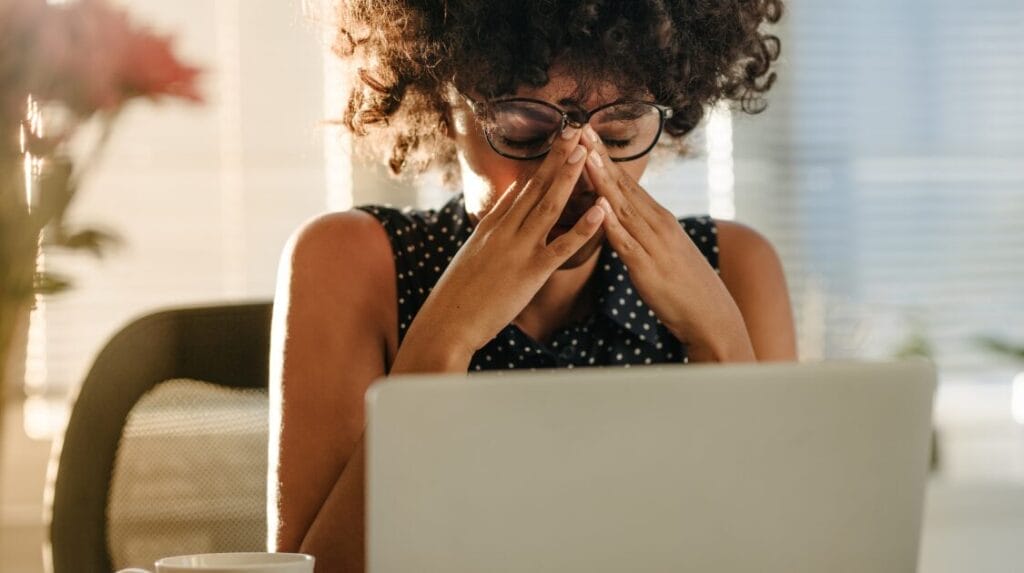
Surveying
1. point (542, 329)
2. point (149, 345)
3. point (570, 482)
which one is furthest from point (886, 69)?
point (570, 482)

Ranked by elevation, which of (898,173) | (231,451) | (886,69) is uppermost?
(886,69)

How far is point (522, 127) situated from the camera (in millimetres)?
1120

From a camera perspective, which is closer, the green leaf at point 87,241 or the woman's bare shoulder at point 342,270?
the green leaf at point 87,241

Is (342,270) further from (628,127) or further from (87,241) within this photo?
(87,241)

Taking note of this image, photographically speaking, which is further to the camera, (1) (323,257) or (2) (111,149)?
(2) (111,149)

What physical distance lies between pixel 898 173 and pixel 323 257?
1.65 m

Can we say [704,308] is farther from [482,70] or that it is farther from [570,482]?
[570,482]

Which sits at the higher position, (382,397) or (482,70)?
(482,70)

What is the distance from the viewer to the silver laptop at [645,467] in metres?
0.52

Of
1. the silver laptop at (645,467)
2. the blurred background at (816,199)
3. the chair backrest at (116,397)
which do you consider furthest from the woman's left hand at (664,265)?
the blurred background at (816,199)

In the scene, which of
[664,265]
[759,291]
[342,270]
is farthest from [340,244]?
[759,291]

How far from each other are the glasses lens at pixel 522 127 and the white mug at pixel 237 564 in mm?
568

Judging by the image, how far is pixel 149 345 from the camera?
113cm

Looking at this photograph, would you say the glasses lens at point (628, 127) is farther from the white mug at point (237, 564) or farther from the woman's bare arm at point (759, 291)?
the white mug at point (237, 564)
